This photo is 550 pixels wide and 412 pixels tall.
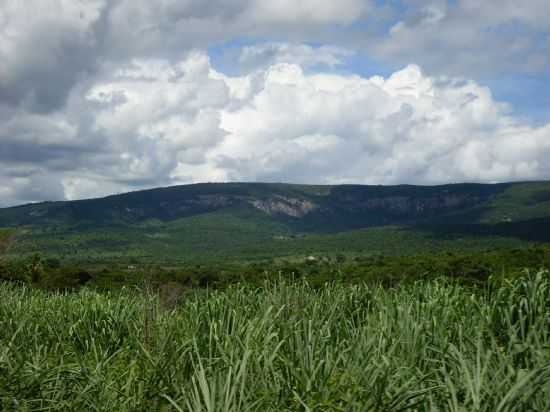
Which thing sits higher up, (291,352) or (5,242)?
(5,242)

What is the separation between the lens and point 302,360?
18.1ft

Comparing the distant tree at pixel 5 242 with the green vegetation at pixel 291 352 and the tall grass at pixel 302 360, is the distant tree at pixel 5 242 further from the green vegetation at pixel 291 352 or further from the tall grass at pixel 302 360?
the tall grass at pixel 302 360

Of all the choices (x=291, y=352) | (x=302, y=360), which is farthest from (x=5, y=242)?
(x=302, y=360)

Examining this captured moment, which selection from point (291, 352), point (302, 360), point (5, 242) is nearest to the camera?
point (302, 360)

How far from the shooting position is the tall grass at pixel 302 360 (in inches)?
172

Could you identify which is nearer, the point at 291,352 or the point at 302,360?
the point at 302,360

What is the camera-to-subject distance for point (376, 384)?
4672 mm

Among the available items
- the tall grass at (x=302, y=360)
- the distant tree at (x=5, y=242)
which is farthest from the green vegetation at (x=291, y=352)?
the distant tree at (x=5, y=242)

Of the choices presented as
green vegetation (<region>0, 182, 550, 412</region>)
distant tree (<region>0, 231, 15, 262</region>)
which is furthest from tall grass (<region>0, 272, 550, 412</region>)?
distant tree (<region>0, 231, 15, 262</region>)

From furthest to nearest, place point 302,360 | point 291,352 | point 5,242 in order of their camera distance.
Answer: point 5,242 → point 291,352 → point 302,360

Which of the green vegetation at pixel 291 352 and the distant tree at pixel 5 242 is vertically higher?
the distant tree at pixel 5 242

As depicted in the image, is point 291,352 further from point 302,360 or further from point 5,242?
point 5,242

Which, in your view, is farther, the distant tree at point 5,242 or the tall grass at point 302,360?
the distant tree at point 5,242

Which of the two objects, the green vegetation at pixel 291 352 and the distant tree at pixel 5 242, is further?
the distant tree at pixel 5 242
